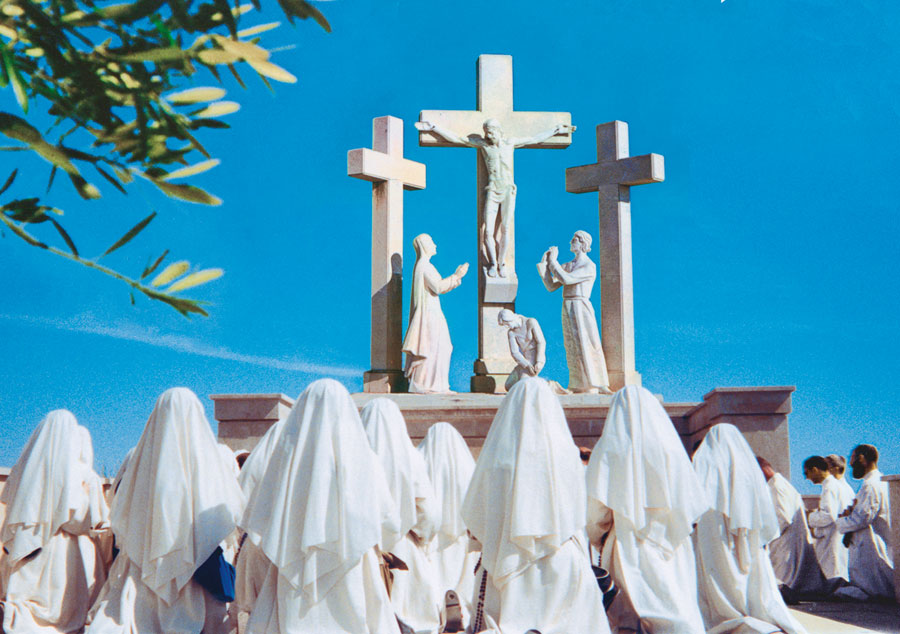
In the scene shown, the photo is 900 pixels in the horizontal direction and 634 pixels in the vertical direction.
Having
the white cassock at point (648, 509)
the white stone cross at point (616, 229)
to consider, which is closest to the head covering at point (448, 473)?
the white cassock at point (648, 509)

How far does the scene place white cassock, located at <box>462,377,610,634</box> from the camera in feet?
21.3

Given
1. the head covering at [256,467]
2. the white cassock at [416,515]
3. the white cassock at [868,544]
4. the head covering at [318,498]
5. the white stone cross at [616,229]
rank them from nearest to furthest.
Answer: the head covering at [318,498] < the white cassock at [416,515] < the head covering at [256,467] < the white cassock at [868,544] < the white stone cross at [616,229]

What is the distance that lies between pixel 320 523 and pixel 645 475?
2.18m

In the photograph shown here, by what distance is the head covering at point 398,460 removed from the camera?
724 cm

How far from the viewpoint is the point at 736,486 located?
24.6 ft

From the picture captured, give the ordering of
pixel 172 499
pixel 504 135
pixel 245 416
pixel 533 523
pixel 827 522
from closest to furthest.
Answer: pixel 533 523 < pixel 172 499 < pixel 827 522 < pixel 245 416 < pixel 504 135

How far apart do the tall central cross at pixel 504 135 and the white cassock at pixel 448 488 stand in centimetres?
593

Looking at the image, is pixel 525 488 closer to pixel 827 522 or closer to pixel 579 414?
pixel 827 522

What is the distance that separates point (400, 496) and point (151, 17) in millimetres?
5553

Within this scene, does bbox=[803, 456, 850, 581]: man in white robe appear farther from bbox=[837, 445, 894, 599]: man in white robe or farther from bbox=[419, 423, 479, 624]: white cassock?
bbox=[419, 423, 479, 624]: white cassock

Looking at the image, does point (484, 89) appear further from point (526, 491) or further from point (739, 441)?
point (526, 491)

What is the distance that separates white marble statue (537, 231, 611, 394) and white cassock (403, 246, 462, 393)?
126 cm

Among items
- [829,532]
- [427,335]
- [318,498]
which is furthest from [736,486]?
[427,335]

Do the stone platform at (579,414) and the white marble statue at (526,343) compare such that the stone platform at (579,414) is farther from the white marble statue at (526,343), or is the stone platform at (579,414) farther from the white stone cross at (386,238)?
the white stone cross at (386,238)
